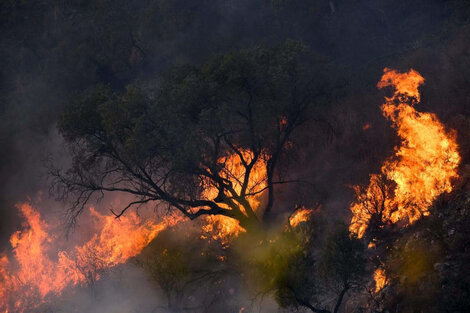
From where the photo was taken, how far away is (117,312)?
23.0 metres

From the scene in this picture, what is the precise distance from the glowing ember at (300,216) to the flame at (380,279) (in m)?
5.90

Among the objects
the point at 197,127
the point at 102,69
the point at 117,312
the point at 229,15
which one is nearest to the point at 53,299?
the point at 117,312

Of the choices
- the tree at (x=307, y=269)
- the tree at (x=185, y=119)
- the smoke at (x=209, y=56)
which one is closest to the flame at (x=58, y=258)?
the smoke at (x=209, y=56)

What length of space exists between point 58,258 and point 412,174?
21458 millimetres

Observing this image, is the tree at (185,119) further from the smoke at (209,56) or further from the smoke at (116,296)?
the smoke at (116,296)

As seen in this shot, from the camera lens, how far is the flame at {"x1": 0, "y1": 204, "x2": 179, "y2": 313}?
26.1 metres

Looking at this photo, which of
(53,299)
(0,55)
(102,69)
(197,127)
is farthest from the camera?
(0,55)

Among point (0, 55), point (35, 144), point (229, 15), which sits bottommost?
point (35, 144)

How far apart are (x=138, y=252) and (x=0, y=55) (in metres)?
34.0

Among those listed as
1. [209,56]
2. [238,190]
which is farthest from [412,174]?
[209,56]

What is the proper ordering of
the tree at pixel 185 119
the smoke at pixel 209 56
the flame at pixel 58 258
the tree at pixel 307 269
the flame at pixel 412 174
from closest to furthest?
1. the tree at pixel 307 269
2. the flame at pixel 412 174
3. the tree at pixel 185 119
4. the smoke at pixel 209 56
5. the flame at pixel 58 258

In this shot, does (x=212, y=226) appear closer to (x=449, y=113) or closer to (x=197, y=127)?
(x=197, y=127)

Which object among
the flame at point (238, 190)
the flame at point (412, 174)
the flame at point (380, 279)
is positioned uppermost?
the flame at point (238, 190)

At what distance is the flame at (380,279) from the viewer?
565 inches
